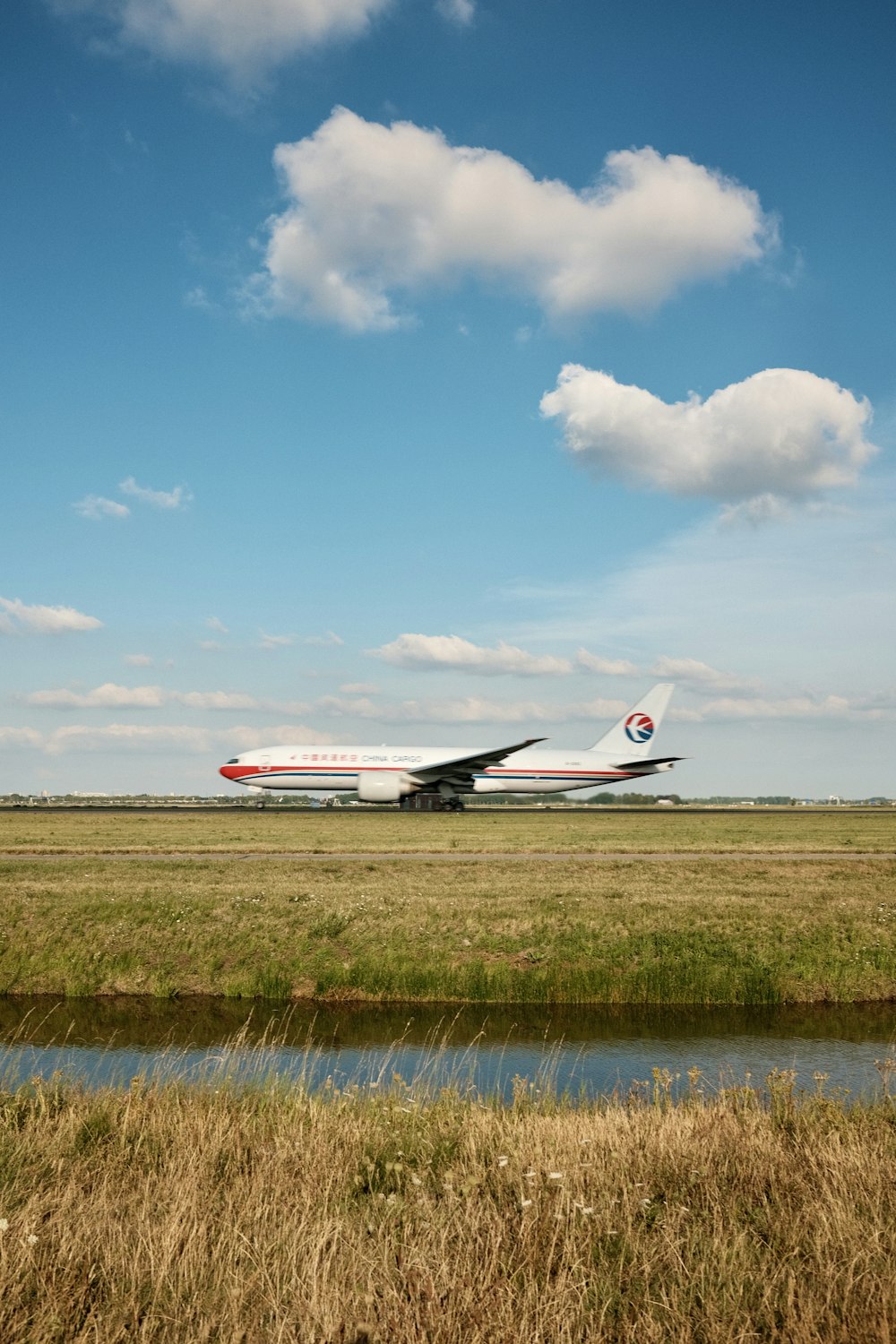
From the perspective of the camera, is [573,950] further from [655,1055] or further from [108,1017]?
[108,1017]

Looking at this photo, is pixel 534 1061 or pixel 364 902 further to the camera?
pixel 364 902

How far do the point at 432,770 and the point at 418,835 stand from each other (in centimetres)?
2445

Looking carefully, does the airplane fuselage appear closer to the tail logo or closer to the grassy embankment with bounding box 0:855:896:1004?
the tail logo

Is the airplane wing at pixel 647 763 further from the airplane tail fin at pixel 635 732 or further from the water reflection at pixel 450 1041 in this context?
the water reflection at pixel 450 1041

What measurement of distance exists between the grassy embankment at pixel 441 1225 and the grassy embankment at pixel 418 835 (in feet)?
89.2

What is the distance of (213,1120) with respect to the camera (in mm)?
8188

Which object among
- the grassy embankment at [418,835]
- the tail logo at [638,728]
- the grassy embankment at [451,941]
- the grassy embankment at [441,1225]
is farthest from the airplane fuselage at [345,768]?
the grassy embankment at [441,1225]

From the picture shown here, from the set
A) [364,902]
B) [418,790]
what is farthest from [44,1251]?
[418,790]

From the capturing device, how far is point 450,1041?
16156mm

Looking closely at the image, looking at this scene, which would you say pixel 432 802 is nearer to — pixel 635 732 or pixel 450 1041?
pixel 635 732

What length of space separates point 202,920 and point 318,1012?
16.3ft

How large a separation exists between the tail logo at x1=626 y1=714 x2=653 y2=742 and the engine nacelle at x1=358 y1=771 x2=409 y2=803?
28223 mm

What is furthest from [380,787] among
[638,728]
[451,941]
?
[451,941]

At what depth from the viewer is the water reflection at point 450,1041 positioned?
1317 cm
